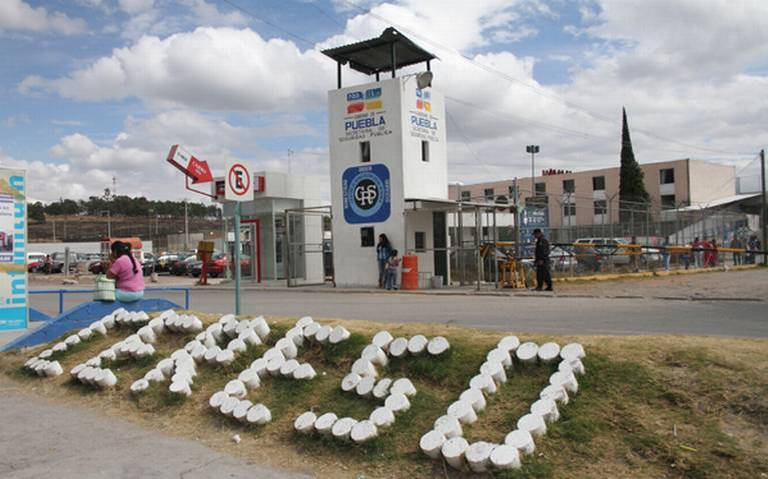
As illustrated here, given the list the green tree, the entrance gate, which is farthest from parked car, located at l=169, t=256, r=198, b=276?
the green tree

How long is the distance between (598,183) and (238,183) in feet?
208

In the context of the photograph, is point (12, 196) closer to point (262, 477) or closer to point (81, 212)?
point (262, 477)

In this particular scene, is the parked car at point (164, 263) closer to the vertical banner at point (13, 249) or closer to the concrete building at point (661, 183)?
the concrete building at point (661, 183)

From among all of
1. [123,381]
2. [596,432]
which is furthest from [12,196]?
[596,432]

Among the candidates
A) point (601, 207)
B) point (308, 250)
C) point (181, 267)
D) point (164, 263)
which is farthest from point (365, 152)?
point (164, 263)

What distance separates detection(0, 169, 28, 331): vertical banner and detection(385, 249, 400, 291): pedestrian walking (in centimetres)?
1141

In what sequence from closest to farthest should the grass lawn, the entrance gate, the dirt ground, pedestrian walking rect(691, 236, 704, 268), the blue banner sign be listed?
1. the grass lawn
2. the dirt ground
3. the blue banner sign
4. the entrance gate
5. pedestrian walking rect(691, 236, 704, 268)

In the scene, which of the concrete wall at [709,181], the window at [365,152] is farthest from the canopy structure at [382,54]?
the concrete wall at [709,181]

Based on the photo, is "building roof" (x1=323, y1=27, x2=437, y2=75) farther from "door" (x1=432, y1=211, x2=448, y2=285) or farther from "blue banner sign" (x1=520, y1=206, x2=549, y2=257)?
"blue banner sign" (x1=520, y1=206, x2=549, y2=257)

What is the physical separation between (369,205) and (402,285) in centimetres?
315

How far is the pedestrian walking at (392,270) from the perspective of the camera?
21.9m

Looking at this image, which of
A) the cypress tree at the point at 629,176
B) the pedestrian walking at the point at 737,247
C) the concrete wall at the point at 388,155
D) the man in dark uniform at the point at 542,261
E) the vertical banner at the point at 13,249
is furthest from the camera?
the cypress tree at the point at 629,176

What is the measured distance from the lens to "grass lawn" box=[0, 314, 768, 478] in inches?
185

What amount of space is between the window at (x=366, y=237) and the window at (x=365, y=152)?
2372 mm
